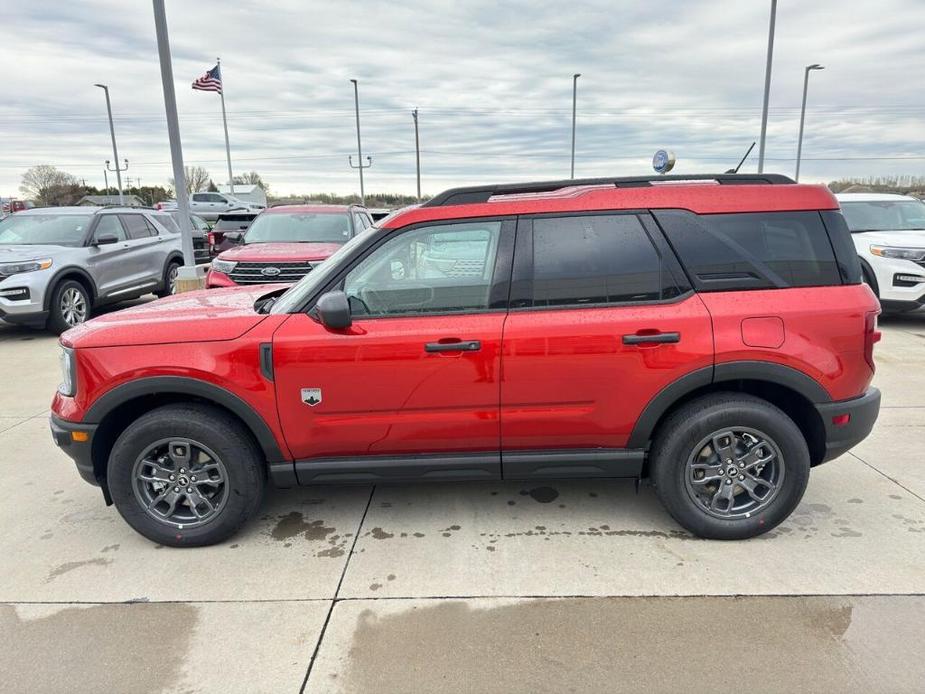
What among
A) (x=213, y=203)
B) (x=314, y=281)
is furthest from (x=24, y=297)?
(x=213, y=203)

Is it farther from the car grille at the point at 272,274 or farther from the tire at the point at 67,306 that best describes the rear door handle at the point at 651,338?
the tire at the point at 67,306

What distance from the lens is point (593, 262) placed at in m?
3.19

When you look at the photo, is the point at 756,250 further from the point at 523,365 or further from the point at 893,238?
the point at 893,238

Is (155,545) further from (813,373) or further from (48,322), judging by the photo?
(48,322)

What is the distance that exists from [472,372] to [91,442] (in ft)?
6.63

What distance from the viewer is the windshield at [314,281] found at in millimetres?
3229

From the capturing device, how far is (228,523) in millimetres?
3295

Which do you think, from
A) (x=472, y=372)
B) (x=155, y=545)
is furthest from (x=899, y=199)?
(x=155, y=545)

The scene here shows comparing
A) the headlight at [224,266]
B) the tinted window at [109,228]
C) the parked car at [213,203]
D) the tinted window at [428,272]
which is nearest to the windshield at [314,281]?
the tinted window at [428,272]

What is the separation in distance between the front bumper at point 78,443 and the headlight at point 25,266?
6.26 meters

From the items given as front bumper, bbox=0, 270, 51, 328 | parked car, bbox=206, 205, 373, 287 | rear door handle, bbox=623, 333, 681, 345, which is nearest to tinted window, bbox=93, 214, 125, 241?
front bumper, bbox=0, 270, 51, 328

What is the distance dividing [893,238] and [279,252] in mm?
8361

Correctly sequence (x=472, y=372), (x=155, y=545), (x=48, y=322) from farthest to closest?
(x=48, y=322), (x=155, y=545), (x=472, y=372)

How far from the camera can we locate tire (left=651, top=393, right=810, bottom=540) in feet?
10.3
